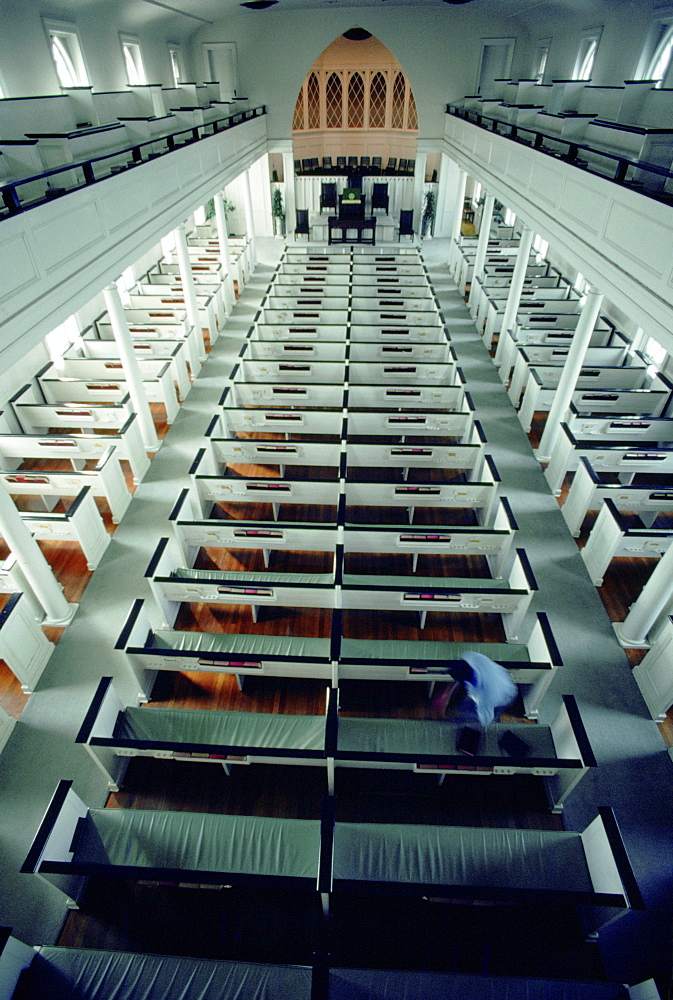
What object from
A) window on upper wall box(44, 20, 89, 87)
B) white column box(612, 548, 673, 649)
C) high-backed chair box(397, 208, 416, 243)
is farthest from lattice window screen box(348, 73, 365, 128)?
white column box(612, 548, 673, 649)

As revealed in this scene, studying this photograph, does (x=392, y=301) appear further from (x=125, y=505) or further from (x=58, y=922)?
(x=58, y=922)

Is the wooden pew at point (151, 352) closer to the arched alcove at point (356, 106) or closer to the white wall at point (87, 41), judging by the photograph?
the white wall at point (87, 41)

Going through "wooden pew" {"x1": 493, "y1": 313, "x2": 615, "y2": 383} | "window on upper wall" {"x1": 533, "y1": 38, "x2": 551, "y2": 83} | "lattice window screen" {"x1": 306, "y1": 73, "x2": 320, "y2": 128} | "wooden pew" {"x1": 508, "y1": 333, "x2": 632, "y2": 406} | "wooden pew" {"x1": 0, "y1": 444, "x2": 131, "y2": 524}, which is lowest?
"wooden pew" {"x1": 0, "y1": 444, "x2": 131, "y2": 524}

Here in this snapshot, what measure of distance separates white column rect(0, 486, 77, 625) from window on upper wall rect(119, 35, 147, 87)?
38.1 feet

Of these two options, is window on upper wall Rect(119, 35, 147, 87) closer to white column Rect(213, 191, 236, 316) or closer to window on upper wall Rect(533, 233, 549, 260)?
white column Rect(213, 191, 236, 316)

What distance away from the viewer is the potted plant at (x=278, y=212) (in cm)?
2027

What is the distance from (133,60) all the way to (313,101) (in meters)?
10.6

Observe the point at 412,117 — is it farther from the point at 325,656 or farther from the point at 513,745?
the point at 513,745

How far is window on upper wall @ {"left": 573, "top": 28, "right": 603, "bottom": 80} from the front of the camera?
1159 cm

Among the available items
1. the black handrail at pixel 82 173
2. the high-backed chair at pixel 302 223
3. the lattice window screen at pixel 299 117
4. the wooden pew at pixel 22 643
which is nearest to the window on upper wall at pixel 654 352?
the black handrail at pixel 82 173

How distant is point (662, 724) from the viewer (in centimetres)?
569

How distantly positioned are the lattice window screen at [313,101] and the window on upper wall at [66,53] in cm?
1354

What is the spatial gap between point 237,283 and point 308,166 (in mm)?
9163

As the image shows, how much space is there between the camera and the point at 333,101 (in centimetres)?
2161
